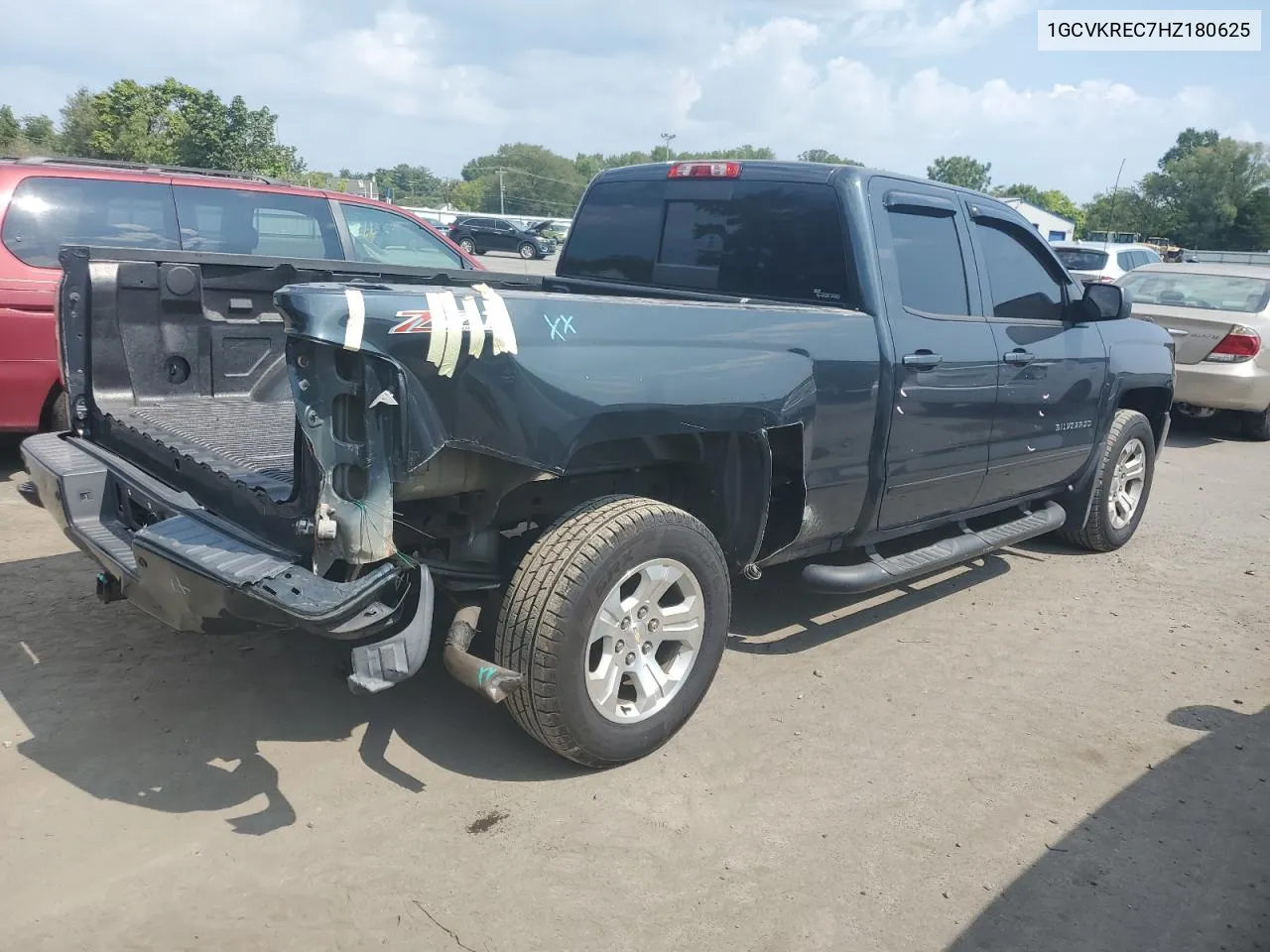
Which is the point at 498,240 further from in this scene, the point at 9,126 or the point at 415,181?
the point at 415,181

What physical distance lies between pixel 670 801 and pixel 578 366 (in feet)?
4.66

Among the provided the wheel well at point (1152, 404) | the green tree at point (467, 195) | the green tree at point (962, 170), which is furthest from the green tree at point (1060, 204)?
the wheel well at point (1152, 404)

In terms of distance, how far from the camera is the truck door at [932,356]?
3939mm

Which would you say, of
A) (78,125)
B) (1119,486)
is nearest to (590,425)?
(1119,486)

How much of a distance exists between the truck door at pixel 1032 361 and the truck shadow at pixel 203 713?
2.75 m

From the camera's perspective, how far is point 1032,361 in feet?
15.3

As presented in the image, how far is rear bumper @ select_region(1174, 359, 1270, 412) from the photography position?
9.29 meters

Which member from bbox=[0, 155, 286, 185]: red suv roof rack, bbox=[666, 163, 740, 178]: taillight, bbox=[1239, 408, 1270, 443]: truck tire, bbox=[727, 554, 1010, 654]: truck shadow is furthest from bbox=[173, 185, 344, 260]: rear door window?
bbox=[1239, 408, 1270, 443]: truck tire

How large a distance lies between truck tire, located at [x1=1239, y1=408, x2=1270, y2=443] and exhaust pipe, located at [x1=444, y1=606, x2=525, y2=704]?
9799 mm

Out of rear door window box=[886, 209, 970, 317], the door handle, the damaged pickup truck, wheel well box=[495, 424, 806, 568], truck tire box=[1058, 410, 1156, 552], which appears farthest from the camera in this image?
truck tire box=[1058, 410, 1156, 552]

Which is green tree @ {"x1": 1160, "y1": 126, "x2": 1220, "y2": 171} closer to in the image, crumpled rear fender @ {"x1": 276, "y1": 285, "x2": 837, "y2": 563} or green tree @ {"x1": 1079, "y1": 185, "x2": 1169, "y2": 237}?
green tree @ {"x1": 1079, "y1": 185, "x2": 1169, "y2": 237}

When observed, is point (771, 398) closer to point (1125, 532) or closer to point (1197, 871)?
point (1197, 871)

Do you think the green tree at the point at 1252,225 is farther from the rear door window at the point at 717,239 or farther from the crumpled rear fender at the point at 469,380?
the crumpled rear fender at the point at 469,380

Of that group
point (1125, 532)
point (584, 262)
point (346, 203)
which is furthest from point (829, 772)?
point (346, 203)
